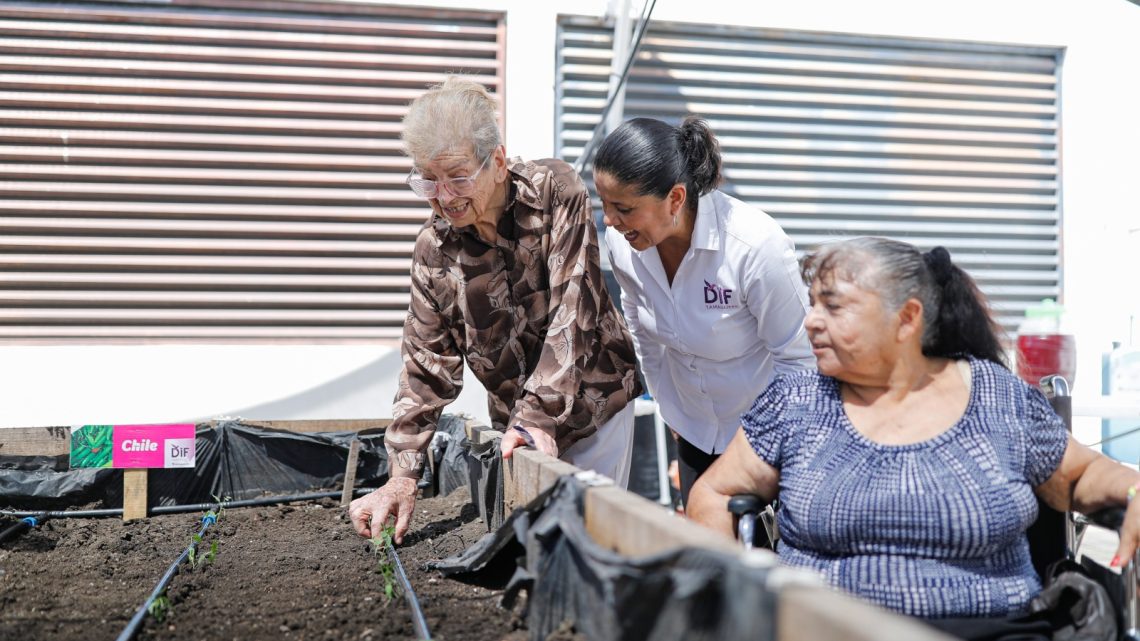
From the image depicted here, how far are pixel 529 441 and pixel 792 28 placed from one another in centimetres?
419

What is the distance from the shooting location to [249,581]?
8.95 feet

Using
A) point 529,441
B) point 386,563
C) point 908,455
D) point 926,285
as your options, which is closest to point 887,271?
point 926,285

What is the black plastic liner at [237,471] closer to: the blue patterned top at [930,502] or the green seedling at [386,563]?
the green seedling at [386,563]

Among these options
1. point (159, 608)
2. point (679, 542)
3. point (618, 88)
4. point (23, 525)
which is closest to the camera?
point (679, 542)

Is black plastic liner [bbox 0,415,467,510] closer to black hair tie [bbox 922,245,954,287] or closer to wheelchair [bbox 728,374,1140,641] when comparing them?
wheelchair [bbox 728,374,1140,641]

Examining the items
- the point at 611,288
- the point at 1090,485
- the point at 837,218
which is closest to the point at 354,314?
the point at 611,288

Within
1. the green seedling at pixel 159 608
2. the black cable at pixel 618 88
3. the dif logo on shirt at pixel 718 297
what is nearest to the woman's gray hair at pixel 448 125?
the dif logo on shirt at pixel 718 297

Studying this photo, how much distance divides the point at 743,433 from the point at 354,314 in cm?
386

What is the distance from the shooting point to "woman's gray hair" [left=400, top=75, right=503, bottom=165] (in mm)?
2371

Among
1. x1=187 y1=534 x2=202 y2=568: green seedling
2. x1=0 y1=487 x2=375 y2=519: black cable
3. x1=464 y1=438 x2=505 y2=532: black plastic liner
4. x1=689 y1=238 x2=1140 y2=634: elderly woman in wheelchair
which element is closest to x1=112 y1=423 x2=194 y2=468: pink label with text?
x1=0 y1=487 x2=375 y2=519: black cable

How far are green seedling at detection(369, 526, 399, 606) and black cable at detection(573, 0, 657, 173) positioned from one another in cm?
225

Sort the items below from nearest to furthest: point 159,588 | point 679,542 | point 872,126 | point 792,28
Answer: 1. point 679,542
2. point 159,588
3. point 792,28
4. point 872,126

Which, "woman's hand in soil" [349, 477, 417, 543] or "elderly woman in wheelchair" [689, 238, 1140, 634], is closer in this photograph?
"elderly woman in wheelchair" [689, 238, 1140, 634]

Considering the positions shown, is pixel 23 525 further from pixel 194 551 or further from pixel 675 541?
pixel 675 541
